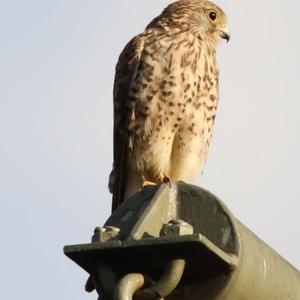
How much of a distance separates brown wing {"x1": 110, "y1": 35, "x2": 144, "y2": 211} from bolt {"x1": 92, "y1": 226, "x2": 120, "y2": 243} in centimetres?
402

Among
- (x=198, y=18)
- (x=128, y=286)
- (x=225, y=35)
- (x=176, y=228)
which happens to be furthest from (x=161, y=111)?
(x=128, y=286)

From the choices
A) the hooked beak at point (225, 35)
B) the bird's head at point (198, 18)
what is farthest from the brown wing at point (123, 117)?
the hooked beak at point (225, 35)

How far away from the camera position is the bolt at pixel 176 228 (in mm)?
2463

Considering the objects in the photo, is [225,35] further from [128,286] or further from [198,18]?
[128,286]

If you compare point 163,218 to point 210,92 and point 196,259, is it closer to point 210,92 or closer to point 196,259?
point 196,259

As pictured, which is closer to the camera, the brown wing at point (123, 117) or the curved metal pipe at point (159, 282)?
the curved metal pipe at point (159, 282)

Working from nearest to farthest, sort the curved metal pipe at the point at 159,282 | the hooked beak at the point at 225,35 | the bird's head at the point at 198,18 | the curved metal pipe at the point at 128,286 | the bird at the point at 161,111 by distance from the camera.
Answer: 1. the curved metal pipe at the point at 128,286
2. the curved metal pipe at the point at 159,282
3. the bird at the point at 161,111
4. the bird's head at the point at 198,18
5. the hooked beak at the point at 225,35

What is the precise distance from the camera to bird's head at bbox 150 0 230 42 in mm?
7254

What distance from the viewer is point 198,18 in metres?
7.51

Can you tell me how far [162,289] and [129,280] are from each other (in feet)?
0.30

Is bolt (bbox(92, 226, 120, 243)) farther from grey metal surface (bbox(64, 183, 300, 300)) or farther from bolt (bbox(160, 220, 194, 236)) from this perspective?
bolt (bbox(160, 220, 194, 236))

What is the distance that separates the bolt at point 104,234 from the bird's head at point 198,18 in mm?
4727

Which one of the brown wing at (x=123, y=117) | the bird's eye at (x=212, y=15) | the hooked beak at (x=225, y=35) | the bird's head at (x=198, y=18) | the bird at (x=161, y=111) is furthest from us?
the bird's eye at (x=212, y=15)

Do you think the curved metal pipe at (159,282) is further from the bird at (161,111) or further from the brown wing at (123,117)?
the brown wing at (123,117)
